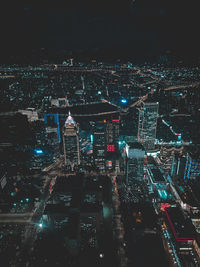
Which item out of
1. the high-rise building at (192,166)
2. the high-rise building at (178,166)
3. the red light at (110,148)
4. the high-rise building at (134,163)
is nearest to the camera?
the high-rise building at (192,166)

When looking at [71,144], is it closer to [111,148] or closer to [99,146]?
[99,146]

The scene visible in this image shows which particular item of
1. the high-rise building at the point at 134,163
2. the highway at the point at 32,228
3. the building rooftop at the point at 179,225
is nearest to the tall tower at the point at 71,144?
the highway at the point at 32,228

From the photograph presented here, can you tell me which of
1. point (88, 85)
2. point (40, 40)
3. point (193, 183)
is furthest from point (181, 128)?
point (40, 40)

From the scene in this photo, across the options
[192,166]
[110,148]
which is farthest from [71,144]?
[192,166]

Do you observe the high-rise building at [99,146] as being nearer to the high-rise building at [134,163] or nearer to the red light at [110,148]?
the red light at [110,148]

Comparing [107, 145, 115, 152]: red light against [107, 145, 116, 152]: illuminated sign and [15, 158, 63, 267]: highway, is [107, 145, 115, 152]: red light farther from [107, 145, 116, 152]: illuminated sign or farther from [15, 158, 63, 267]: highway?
[15, 158, 63, 267]: highway

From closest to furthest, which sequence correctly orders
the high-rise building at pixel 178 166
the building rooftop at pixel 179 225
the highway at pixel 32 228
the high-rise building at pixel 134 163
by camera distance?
the highway at pixel 32 228
the building rooftop at pixel 179 225
the high-rise building at pixel 134 163
the high-rise building at pixel 178 166

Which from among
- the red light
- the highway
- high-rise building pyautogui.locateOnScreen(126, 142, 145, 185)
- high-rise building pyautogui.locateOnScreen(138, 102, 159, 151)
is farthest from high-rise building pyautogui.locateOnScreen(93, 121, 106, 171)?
high-rise building pyautogui.locateOnScreen(138, 102, 159, 151)
